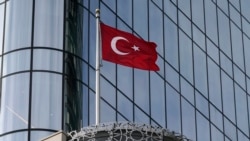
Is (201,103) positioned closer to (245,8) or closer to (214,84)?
(214,84)

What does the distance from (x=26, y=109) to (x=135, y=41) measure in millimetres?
8611

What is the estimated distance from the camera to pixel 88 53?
173 feet

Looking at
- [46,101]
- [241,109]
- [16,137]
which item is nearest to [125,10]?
[46,101]

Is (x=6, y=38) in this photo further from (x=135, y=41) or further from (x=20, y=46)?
(x=135, y=41)

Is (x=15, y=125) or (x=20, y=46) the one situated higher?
(x=20, y=46)

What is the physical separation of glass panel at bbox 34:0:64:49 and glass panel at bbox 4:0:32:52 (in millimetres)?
379

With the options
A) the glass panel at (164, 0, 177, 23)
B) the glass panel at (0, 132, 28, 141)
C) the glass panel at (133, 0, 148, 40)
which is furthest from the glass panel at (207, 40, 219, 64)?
the glass panel at (0, 132, 28, 141)

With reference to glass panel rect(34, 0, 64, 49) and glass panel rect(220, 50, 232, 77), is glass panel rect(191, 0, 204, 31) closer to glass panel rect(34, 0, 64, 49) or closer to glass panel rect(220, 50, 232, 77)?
glass panel rect(220, 50, 232, 77)

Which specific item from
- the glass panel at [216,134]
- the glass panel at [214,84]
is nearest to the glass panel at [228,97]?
the glass panel at [214,84]

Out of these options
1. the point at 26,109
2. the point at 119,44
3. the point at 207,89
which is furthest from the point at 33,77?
the point at 207,89

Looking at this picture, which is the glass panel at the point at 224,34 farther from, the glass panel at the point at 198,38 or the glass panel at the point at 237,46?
the glass panel at the point at 198,38

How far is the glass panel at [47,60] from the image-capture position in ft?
166

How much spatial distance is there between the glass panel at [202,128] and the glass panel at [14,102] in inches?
607

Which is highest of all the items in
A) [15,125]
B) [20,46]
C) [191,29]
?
[191,29]
